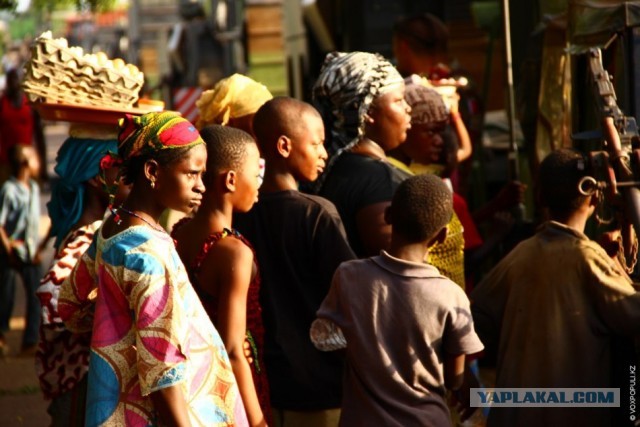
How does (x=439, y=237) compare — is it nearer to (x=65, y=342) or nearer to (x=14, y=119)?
(x=65, y=342)

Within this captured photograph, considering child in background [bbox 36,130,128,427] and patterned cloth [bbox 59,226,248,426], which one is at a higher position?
patterned cloth [bbox 59,226,248,426]

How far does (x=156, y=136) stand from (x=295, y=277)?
1059 mm

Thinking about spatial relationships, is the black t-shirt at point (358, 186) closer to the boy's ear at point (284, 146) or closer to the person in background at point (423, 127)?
the boy's ear at point (284, 146)

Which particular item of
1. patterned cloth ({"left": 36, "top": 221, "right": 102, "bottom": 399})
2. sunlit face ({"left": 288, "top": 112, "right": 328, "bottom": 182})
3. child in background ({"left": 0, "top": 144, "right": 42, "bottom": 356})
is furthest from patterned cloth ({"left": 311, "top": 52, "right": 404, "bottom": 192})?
→ child in background ({"left": 0, "top": 144, "right": 42, "bottom": 356})

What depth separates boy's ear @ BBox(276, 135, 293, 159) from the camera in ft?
16.2

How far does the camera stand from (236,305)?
4328 mm

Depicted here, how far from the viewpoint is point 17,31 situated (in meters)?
97.6

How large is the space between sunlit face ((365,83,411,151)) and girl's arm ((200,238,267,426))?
118 cm

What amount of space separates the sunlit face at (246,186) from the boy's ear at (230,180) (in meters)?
0.01

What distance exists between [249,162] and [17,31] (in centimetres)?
9655

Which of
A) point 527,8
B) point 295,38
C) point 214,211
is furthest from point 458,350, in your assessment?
point 295,38

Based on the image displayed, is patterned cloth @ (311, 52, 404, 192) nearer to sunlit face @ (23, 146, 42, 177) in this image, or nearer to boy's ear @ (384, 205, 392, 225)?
boy's ear @ (384, 205, 392, 225)

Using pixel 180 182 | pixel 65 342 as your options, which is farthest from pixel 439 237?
pixel 65 342

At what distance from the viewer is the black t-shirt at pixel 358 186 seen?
5070 millimetres
